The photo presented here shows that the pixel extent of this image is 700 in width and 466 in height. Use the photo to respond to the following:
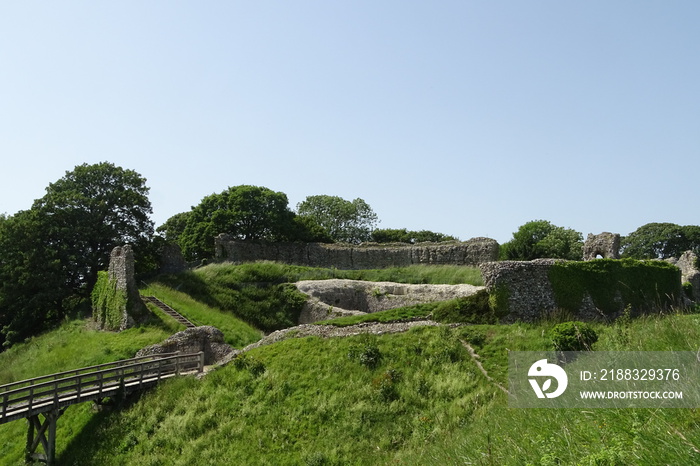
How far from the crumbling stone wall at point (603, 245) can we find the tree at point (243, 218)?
86.0 ft

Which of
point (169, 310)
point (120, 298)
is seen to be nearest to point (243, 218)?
point (169, 310)

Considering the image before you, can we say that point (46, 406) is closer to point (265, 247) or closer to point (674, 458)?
point (674, 458)

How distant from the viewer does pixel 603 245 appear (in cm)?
3888

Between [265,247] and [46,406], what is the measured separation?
29855 millimetres

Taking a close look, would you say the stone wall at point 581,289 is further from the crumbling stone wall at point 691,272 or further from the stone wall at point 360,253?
the stone wall at point 360,253

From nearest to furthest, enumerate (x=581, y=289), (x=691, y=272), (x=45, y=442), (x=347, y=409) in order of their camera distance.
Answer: (x=347, y=409)
(x=45, y=442)
(x=581, y=289)
(x=691, y=272)

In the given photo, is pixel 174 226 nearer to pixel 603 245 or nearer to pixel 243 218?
pixel 243 218

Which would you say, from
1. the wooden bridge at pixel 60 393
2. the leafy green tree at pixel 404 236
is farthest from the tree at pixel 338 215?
the wooden bridge at pixel 60 393

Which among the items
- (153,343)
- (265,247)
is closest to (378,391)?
(153,343)

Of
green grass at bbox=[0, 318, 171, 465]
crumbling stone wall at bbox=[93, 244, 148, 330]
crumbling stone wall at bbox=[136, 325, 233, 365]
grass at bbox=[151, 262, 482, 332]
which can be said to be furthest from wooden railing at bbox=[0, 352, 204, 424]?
grass at bbox=[151, 262, 482, 332]

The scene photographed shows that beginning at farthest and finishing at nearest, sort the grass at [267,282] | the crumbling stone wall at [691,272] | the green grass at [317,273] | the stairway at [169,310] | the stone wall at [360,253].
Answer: the stone wall at [360,253], the green grass at [317,273], the crumbling stone wall at [691,272], the grass at [267,282], the stairway at [169,310]

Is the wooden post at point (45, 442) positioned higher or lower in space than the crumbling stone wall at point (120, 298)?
lower

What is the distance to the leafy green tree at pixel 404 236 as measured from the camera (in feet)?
262
